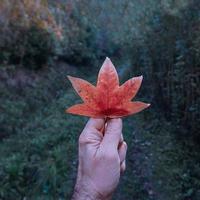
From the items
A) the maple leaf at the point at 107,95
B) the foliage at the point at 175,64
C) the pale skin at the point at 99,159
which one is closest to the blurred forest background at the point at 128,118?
the foliage at the point at 175,64

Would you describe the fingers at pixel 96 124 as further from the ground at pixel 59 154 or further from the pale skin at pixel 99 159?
the ground at pixel 59 154

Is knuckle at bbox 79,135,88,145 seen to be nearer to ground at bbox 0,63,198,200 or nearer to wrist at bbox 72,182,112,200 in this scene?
wrist at bbox 72,182,112,200

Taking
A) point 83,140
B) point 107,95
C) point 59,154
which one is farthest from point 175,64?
point 107,95

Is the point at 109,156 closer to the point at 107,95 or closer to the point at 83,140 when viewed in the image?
the point at 83,140

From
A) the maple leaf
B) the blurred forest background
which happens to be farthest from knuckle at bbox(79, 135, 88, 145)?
the blurred forest background

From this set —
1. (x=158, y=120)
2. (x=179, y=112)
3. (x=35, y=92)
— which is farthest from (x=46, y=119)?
(x=179, y=112)

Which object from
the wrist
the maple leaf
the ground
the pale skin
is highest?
the maple leaf
